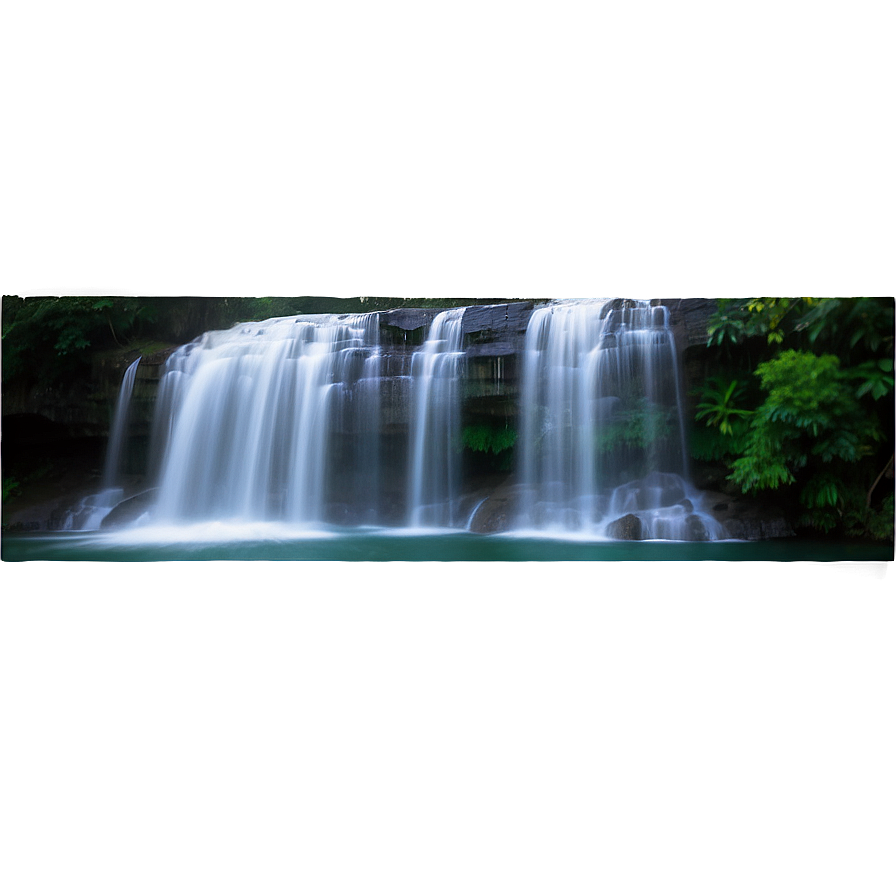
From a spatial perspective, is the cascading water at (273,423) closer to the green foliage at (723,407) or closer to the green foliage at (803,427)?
the green foliage at (723,407)

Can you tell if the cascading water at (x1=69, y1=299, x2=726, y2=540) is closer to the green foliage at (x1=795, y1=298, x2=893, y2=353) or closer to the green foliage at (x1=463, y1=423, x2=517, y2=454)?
the green foliage at (x1=463, y1=423, x2=517, y2=454)

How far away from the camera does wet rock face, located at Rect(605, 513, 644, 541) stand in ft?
16.6

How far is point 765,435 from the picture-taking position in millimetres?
5000

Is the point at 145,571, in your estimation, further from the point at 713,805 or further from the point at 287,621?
the point at 713,805

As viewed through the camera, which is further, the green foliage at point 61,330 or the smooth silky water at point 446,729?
the green foliage at point 61,330

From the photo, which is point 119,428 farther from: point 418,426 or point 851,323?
point 851,323

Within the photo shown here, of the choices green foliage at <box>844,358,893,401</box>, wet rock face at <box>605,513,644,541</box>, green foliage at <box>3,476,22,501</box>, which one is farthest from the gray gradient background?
green foliage at <box>3,476,22,501</box>

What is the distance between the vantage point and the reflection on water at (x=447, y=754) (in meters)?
1.12

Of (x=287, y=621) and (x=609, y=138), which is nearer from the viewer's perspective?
(x=609, y=138)

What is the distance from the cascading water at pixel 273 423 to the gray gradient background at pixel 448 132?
2.08 meters

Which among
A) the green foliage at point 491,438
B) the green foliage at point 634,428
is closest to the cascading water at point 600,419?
the green foliage at point 634,428

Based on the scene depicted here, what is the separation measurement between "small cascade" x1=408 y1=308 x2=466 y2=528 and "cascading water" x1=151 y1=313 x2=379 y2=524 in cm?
35

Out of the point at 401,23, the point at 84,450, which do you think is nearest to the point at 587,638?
the point at 401,23

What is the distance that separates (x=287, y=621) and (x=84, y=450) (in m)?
3.66
